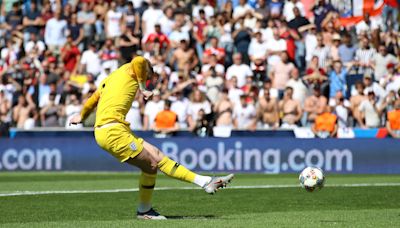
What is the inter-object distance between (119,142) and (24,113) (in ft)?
51.5

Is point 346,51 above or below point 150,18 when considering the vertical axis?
below

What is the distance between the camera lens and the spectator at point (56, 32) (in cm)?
3041

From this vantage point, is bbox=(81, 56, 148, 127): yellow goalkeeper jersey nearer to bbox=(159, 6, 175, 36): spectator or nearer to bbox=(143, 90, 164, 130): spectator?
bbox=(143, 90, 164, 130): spectator

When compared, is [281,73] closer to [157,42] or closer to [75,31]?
[157,42]

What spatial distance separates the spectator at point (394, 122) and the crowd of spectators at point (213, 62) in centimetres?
3

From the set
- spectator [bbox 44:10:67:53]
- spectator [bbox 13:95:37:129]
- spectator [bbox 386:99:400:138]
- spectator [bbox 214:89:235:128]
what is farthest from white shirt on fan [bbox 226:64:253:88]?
spectator [bbox 44:10:67:53]

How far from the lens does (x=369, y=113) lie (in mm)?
25688

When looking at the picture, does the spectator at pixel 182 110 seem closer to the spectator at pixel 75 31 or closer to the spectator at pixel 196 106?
the spectator at pixel 196 106

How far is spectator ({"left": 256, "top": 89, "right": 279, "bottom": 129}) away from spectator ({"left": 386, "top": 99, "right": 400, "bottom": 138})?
284cm

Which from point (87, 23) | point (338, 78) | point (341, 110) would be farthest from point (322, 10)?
point (87, 23)

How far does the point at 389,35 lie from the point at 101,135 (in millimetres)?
16230

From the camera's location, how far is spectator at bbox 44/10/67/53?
1197 inches

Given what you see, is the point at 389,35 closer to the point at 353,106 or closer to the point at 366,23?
the point at 366,23

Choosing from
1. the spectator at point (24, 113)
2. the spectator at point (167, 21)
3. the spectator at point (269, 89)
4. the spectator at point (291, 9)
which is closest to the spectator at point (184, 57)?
the spectator at point (167, 21)
